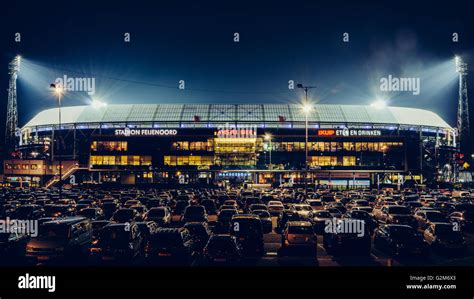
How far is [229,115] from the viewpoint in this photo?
12875 centimetres

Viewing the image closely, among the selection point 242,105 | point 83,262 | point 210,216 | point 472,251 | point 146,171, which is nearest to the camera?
point 83,262

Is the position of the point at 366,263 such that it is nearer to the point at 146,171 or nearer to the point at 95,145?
the point at 146,171

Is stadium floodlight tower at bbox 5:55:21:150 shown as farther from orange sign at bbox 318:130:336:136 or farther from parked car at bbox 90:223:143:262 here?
parked car at bbox 90:223:143:262

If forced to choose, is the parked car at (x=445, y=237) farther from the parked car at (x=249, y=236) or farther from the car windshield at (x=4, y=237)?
the car windshield at (x=4, y=237)

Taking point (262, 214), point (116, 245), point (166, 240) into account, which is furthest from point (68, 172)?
point (166, 240)

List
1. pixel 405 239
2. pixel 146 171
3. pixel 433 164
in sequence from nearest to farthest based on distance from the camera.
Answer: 1. pixel 405 239
2. pixel 146 171
3. pixel 433 164

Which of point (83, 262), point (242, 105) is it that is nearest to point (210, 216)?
point (83, 262)

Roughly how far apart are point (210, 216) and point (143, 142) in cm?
6820

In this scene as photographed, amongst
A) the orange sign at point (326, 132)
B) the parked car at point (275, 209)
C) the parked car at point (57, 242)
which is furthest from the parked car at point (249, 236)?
the orange sign at point (326, 132)

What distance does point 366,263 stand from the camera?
19219mm

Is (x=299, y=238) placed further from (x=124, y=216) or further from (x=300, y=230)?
(x=124, y=216)

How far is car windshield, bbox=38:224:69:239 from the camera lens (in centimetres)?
1856

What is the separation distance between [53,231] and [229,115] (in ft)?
364

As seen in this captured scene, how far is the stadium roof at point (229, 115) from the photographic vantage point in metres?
126
